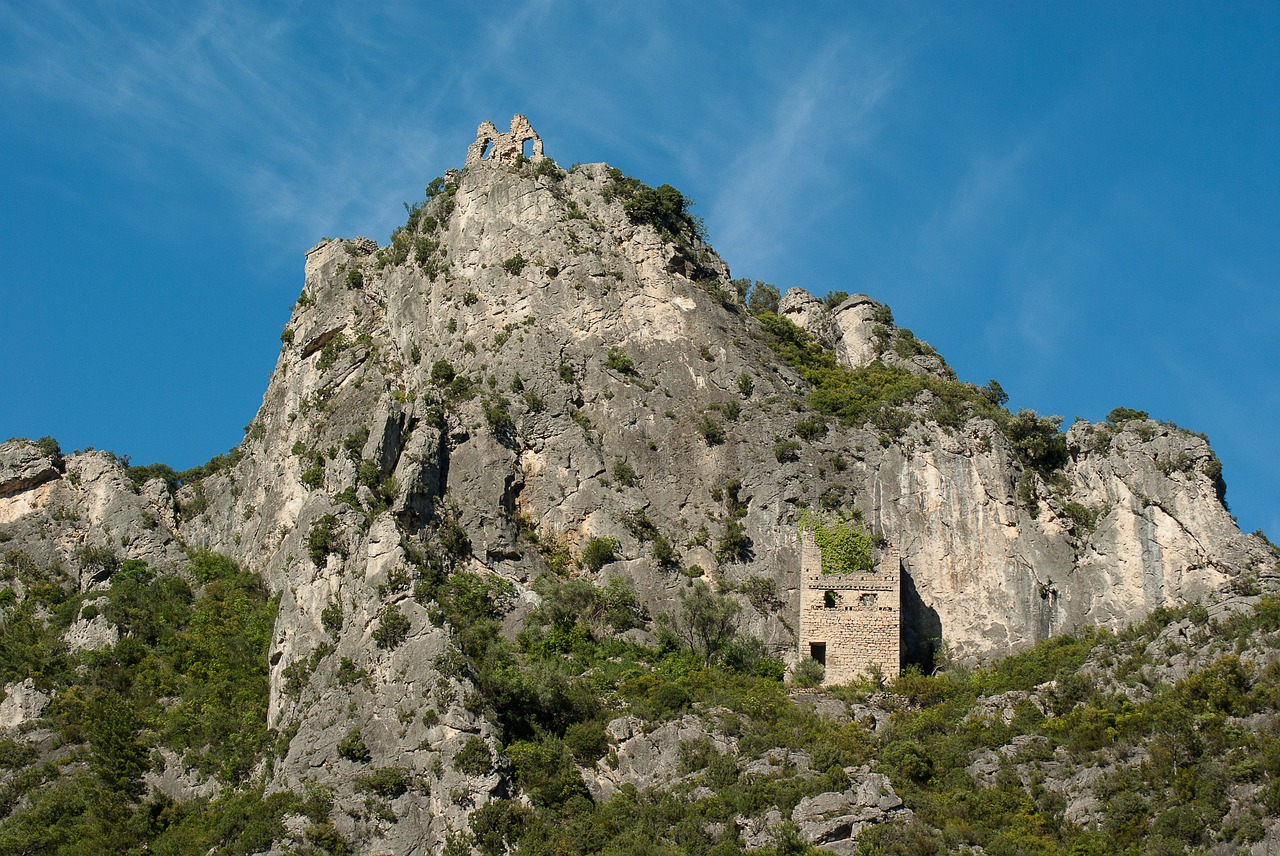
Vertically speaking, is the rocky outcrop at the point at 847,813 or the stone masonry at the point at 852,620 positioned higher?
the stone masonry at the point at 852,620

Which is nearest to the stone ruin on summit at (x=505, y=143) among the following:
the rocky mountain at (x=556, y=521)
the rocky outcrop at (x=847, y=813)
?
the rocky mountain at (x=556, y=521)

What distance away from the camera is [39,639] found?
7356cm

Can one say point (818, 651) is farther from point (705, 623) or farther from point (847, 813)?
point (847, 813)

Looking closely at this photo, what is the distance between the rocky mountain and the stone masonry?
6.79 ft

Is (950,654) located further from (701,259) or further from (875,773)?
(701,259)

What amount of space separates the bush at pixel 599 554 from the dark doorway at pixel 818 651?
9.18m

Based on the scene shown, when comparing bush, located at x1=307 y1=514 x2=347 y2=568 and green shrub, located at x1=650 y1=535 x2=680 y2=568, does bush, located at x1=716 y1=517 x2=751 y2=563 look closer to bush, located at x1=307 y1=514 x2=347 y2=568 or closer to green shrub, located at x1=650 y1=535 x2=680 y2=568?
green shrub, located at x1=650 y1=535 x2=680 y2=568

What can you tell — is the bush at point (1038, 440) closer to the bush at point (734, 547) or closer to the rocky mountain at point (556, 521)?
the rocky mountain at point (556, 521)

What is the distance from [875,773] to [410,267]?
3922 cm

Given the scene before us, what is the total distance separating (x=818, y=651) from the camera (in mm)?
68688

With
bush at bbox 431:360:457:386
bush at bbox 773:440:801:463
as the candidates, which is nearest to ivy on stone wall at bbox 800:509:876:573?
bush at bbox 773:440:801:463

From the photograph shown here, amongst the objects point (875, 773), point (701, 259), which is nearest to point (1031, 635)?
point (875, 773)

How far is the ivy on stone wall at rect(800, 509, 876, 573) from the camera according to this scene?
69.3 metres

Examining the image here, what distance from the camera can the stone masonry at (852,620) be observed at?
67.3m
